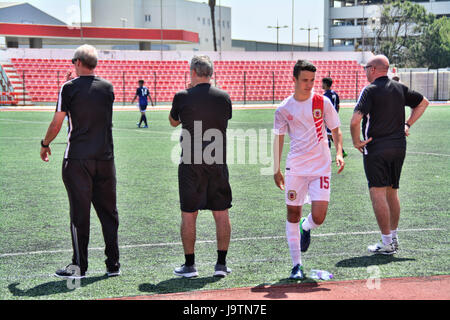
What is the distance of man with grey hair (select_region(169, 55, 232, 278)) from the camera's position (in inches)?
229

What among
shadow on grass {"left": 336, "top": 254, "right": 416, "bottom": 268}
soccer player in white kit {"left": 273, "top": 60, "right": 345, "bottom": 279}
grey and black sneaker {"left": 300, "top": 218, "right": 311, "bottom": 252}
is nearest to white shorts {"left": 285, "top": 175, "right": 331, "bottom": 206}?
soccer player in white kit {"left": 273, "top": 60, "right": 345, "bottom": 279}

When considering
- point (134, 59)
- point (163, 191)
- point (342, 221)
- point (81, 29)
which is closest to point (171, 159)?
point (163, 191)

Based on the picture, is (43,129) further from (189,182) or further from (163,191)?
(189,182)

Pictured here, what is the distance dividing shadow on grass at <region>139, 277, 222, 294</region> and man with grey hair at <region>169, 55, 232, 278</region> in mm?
109

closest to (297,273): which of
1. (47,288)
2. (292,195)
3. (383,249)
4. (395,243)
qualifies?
(292,195)

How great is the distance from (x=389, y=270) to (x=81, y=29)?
58.3m

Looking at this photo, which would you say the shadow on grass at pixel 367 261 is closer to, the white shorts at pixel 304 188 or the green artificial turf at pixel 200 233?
the green artificial turf at pixel 200 233

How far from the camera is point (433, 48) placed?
304ft

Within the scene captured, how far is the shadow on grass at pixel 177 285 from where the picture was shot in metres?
5.50

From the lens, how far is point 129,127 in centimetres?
2566

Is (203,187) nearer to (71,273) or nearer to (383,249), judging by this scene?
(71,273)

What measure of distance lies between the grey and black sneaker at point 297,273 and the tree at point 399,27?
88.7 m

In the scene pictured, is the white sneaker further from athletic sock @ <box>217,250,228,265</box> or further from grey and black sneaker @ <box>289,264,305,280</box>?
athletic sock @ <box>217,250,228,265</box>

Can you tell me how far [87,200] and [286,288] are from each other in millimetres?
1959
